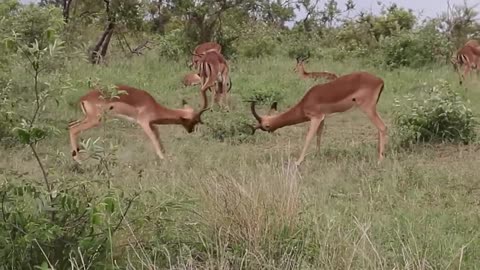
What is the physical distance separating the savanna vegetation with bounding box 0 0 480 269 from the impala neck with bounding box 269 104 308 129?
301mm

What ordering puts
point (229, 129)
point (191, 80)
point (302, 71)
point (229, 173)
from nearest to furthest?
point (229, 173), point (229, 129), point (191, 80), point (302, 71)

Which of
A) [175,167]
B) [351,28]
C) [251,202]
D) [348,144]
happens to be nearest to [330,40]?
[351,28]

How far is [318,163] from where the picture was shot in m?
6.98

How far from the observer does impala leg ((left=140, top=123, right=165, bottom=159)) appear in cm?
771

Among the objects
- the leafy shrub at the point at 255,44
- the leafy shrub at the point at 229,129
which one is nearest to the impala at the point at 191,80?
the leafy shrub at the point at 229,129

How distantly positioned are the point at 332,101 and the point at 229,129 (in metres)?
1.42

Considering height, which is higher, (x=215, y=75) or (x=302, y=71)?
(x=215, y=75)

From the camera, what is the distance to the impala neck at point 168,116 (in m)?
8.05

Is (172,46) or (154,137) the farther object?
(172,46)

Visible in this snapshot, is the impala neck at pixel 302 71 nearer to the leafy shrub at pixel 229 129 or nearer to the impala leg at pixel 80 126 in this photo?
the leafy shrub at pixel 229 129

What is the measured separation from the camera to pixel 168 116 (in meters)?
8.08

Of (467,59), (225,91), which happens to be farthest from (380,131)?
(467,59)

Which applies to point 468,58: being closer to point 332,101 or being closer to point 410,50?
point 410,50

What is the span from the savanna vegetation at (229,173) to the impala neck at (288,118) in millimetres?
301
